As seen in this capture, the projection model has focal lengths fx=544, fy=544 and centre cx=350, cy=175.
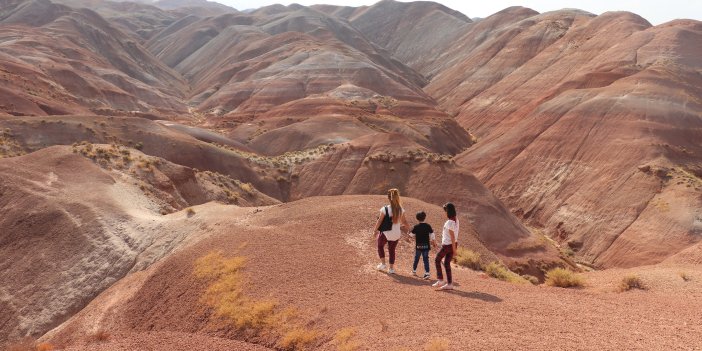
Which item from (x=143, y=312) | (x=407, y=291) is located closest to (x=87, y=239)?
(x=143, y=312)

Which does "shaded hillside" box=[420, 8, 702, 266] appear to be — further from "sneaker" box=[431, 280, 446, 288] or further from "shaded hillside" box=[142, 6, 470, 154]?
"sneaker" box=[431, 280, 446, 288]

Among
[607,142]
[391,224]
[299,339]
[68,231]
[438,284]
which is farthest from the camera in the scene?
[607,142]

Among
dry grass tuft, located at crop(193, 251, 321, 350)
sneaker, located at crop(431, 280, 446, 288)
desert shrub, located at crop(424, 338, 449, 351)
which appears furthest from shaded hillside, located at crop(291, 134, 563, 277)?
desert shrub, located at crop(424, 338, 449, 351)

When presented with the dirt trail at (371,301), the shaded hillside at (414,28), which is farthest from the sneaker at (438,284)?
the shaded hillside at (414,28)

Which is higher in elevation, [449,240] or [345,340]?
[449,240]

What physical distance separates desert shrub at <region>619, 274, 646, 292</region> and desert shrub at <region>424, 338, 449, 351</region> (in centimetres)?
709

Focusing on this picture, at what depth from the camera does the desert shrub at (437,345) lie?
27.8 feet

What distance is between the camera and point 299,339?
397 inches

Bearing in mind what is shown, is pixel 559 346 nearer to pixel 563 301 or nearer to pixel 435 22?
pixel 563 301

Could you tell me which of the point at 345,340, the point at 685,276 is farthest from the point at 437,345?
the point at 685,276

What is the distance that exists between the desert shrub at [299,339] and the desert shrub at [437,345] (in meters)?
2.32

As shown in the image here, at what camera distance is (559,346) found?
27.5ft

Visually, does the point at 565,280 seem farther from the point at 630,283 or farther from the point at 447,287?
the point at 447,287

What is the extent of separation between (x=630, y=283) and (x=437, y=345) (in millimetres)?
7749
